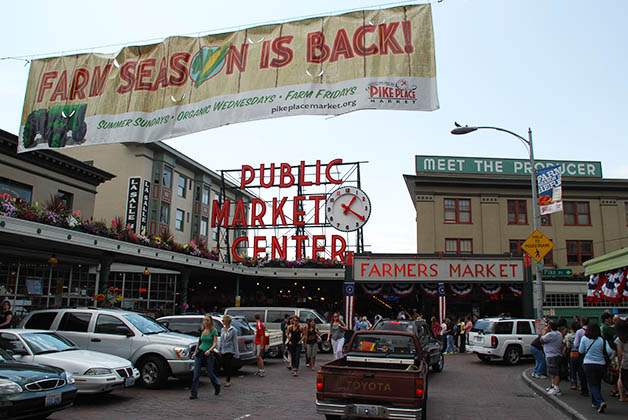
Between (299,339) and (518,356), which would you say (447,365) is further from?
(299,339)

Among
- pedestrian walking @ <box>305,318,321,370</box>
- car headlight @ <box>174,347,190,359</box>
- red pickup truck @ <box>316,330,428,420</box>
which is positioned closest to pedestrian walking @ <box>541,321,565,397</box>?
red pickup truck @ <box>316,330,428,420</box>

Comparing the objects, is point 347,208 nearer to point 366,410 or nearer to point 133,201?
point 133,201

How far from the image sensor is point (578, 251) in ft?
129

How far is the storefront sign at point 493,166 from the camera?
4047 cm

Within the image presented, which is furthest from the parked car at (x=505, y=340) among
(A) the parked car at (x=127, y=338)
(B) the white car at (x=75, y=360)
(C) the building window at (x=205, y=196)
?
(C) the building window at (x=205, y=196)

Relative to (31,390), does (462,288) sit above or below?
above

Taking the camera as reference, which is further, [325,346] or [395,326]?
[325,346]

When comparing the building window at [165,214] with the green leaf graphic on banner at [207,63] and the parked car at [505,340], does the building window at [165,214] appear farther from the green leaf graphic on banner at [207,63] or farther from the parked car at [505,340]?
the green leaf graphic on banner at [207,63]

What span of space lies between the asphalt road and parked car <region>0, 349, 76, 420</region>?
923mm

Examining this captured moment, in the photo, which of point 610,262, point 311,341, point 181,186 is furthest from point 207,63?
point 181,186

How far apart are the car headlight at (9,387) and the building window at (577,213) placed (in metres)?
39.6

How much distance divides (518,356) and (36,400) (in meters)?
17.7

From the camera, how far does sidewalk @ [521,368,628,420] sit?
9.95 meters

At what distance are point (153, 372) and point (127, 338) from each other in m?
1.04
